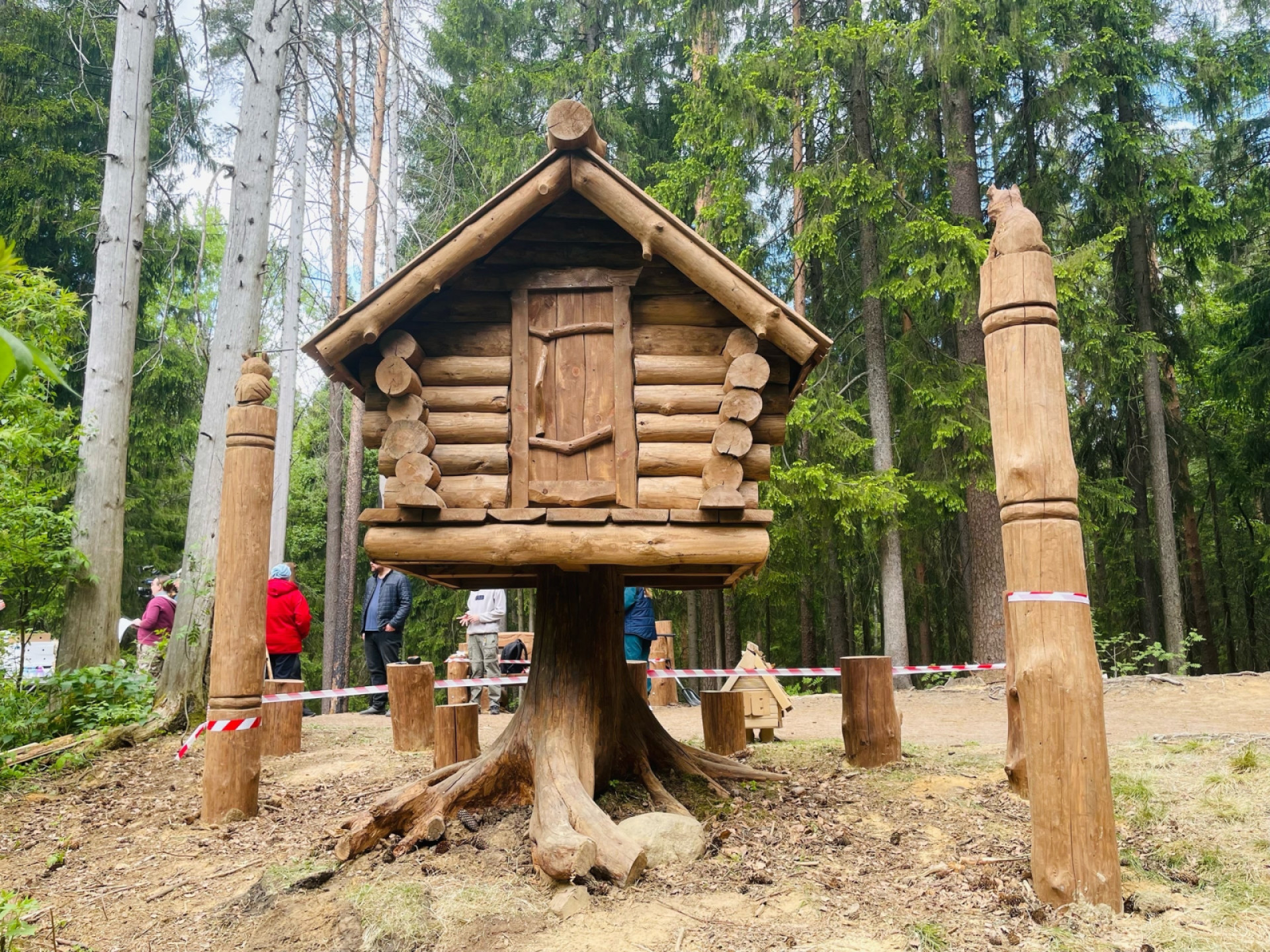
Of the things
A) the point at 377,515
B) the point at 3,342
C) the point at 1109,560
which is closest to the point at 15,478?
the point at 377,515

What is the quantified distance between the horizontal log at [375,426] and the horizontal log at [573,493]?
99cm

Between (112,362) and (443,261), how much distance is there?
21.1 ft

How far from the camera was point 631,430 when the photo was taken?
5.46 meters

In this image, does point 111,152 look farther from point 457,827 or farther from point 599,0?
point 599,0

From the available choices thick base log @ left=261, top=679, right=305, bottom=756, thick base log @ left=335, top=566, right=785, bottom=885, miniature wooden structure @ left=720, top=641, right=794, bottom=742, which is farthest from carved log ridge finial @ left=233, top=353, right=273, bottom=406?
miniature wooden structure @ left=720, top=641, right=794, bottom=742

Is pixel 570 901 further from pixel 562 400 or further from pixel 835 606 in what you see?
pixel 835 606

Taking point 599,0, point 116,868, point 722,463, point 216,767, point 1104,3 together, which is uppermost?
point 599,0

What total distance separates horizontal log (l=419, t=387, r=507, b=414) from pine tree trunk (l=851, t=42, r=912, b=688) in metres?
9.92

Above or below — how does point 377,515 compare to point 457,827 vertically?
above

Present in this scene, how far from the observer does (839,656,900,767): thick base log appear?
285 inches

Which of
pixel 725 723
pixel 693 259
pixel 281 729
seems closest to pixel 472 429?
pixel 693 259

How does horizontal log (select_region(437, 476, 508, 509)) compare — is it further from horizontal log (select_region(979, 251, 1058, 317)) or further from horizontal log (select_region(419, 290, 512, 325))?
horizontal log (select_region(979, 251, 1058, 317))

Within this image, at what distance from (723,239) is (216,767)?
1174 cm

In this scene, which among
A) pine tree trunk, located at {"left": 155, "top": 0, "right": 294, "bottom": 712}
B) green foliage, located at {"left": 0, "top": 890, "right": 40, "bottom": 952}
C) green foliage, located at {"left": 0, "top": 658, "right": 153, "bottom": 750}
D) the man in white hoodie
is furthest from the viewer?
the man in white hoodie
